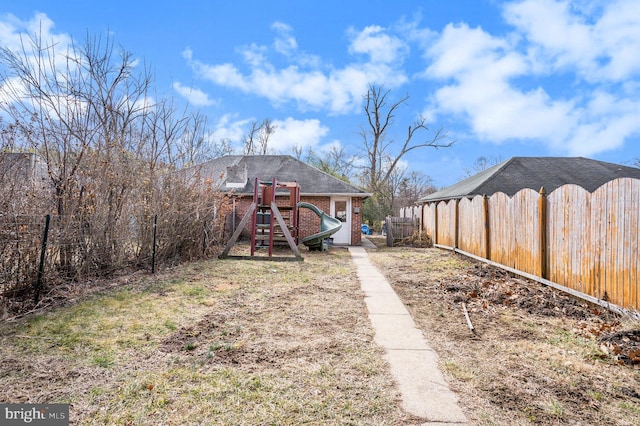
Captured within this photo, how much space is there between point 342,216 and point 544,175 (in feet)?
30.9

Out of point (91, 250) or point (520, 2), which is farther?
point (520, 2)

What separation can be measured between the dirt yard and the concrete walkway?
0.11 m

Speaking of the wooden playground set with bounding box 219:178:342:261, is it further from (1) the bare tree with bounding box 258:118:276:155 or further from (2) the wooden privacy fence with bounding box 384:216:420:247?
(1) the bare tree with bounding box 258:118:276:155

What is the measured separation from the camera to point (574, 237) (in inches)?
207

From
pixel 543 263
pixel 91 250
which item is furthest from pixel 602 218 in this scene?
pixel 91 250

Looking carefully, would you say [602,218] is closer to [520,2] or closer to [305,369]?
[305,369]

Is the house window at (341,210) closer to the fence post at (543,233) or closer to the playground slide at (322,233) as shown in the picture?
the playground slide at (322,233)

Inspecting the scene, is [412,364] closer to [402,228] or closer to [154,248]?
[154,248]

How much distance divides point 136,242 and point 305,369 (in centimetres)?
590

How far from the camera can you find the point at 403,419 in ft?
7.23

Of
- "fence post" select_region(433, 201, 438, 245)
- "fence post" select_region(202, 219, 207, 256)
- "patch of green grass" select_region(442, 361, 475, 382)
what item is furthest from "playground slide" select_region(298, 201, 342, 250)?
"patch of green grass" select_region(442, 361, 475, 382)

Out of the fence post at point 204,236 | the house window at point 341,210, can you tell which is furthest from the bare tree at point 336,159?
the fence post at point 204,236

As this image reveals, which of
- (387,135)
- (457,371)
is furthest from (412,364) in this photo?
(387,135)

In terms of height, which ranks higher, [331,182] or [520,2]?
[520,2]
